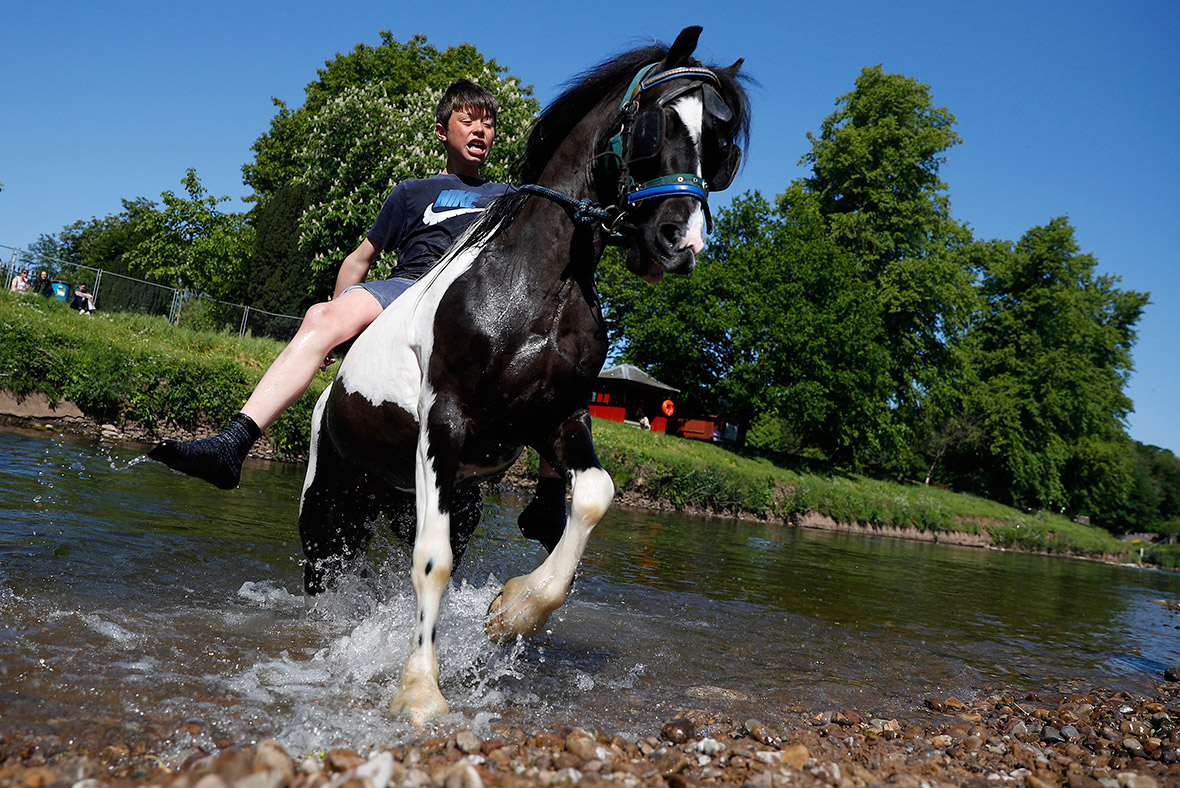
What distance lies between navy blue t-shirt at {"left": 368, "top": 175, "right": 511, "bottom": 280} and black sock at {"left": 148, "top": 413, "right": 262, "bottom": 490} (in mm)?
1337

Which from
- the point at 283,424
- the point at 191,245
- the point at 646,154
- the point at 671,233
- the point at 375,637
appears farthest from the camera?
the point at 191,245

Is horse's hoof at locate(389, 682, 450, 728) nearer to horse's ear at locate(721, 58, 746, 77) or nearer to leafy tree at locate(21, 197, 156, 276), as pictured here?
horse's ear at locate(721, 58, 746, 77)

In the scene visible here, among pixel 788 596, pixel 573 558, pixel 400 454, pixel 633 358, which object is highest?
pixel 633 358

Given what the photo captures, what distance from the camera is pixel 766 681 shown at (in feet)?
15.1

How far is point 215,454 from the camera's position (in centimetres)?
365

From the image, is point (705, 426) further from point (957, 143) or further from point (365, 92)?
point (365, 92)

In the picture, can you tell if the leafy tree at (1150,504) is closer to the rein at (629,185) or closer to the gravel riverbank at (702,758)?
the gravel riverbank at (702,758)

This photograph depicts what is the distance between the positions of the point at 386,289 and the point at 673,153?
1972mm

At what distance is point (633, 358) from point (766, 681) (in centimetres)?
4180

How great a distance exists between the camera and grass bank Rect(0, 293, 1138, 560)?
13.5 meters

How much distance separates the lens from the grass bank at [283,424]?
13.5 m

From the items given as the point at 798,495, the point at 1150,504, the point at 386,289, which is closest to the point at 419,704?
the point at 386,289

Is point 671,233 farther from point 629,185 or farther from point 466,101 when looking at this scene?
point 466,101

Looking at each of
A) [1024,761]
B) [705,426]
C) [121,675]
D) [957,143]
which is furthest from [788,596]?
[957,143]
